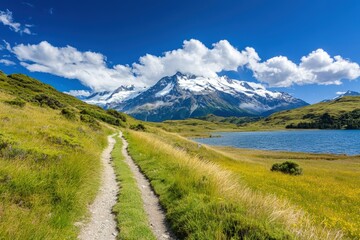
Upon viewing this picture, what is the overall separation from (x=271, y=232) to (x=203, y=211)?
90.4 inches

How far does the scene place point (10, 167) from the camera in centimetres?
839

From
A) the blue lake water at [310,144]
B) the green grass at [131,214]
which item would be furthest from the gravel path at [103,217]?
the blue lake water at [310,144]

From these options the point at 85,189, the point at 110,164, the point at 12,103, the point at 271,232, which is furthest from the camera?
the point at 12,103

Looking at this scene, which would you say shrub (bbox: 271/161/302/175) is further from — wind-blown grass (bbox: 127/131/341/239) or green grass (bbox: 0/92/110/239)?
green grass (bbox: 0/92/110/239)

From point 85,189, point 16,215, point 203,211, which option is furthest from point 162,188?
point 16,215

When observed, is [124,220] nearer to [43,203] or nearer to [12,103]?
[43,203]

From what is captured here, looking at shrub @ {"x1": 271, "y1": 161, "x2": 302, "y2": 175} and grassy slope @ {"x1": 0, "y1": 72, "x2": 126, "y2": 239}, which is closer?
grassy slope @ {"x1": 0, "y1": 72, "x2": 126, "y2": 239}

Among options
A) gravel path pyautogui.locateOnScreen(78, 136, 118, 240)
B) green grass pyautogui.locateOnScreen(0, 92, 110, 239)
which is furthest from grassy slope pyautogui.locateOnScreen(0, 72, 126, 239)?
gravel path pyautogui.locateOnScreen(78, 136, 118, 240)

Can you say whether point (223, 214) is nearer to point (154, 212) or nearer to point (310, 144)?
point (154, 212)

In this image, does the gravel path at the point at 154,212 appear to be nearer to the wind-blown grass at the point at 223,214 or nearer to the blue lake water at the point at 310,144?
the wind-blown grass at the point at 223,214

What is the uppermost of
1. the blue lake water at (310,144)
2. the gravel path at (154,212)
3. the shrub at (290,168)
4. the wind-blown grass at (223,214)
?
the wind-blown grass at (223,214)

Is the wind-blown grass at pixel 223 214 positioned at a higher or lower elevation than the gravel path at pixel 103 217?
higher

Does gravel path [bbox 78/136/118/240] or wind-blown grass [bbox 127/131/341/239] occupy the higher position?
wind-blown grass [bbox 127/131/341/239]

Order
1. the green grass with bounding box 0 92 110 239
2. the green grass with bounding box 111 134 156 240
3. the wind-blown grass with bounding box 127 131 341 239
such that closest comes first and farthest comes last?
the green grass with bounding box 0 92 110 239 < the wind-blown grass with bounding box 127 131 341 239 < the green grass with bounding box 111 134 156 240
